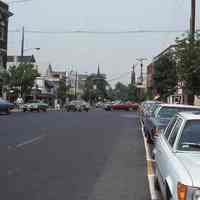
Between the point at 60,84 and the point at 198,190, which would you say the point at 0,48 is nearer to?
the point at 60,84

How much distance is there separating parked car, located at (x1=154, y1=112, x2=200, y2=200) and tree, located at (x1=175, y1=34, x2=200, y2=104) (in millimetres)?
19908

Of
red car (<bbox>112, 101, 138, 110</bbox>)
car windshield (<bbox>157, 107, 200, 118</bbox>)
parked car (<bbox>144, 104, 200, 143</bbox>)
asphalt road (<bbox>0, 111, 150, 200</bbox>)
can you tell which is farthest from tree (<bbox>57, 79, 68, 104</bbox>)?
car windshield (<bbox>157, 107, 200, 118</bbox>)

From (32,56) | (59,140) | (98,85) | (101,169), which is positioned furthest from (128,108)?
(98,85)

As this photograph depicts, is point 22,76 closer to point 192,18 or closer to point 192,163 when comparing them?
point 192,18

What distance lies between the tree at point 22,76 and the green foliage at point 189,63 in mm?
36793

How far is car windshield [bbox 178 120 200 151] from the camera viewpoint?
6645 mm

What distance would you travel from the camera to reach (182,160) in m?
6.01

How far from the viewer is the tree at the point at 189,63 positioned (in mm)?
27734

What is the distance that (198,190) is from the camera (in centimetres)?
502

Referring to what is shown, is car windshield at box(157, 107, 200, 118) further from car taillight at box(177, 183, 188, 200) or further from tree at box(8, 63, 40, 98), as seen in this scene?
tree at box(8, 63, 40, 98)

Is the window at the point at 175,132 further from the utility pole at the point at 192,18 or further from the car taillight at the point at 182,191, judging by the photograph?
the utility pole at the point at 192,18

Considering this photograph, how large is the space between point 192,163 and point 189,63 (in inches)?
891

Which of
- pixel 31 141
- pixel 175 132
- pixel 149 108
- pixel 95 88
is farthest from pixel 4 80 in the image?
pixel 95 88

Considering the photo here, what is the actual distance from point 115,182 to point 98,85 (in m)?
157
